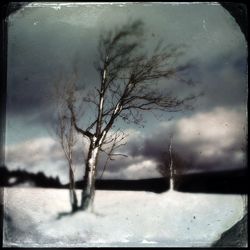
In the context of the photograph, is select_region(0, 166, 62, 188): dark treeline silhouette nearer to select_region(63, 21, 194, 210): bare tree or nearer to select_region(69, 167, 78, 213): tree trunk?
select_region(69, 167, 78, 213): tree trunk

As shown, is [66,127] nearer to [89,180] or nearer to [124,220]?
[89,180]

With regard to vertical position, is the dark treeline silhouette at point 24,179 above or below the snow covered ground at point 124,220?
above

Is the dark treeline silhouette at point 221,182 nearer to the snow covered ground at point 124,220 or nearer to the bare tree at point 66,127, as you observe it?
the snow covered ground at point 124,220

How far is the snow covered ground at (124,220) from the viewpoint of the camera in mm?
2082

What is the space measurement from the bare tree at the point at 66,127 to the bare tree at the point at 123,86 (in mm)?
32

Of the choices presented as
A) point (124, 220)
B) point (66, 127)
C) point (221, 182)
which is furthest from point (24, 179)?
point (221, 182)

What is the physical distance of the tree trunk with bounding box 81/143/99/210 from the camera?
213cm

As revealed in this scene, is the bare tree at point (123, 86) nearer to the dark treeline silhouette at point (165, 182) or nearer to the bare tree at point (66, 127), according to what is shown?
the bare tree at point (66, 127)

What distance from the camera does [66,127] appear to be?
2.16 m

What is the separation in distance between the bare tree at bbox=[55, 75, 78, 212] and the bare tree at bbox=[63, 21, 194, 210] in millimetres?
32

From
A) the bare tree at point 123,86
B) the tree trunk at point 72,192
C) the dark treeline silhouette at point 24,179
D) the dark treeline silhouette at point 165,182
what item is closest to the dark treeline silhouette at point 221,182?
the dark treeline silhouette at point 165,182

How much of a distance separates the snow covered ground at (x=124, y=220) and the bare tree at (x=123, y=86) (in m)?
0.33

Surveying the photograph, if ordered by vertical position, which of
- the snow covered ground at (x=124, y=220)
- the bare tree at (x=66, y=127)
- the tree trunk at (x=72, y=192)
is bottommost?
the snow covered ground at (x=124, y=220)

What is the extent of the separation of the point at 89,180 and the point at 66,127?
1.20ft
